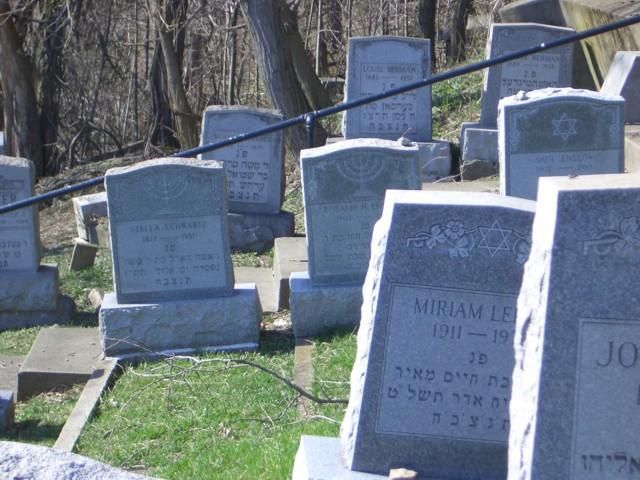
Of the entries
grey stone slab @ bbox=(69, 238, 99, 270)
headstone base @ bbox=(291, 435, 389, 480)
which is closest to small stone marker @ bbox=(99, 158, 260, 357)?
headstone base @ bbox=(291, 435, 389, 480)

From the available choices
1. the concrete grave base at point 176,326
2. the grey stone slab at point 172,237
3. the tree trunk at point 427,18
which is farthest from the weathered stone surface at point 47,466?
the tree trunk at point 427,18

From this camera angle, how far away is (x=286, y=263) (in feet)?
28.0

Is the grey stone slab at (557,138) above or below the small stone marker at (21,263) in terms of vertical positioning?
above

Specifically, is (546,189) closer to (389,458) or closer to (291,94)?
(389,458)

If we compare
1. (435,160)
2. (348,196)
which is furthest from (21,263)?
(435,160)

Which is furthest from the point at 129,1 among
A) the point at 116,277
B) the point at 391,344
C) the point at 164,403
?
the point at 391,344

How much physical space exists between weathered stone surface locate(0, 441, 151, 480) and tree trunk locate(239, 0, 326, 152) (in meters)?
9.72

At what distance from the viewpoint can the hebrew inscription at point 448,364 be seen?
388 centimetres

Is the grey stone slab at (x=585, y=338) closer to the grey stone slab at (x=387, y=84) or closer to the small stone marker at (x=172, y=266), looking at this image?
the small stone marker at (x=172, y=266)

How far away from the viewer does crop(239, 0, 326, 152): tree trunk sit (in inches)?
499

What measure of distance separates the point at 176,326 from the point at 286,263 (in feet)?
5.42

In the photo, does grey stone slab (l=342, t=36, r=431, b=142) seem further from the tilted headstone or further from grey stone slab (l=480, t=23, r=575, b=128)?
the tilted headstone

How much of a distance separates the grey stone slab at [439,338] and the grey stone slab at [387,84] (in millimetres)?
7257

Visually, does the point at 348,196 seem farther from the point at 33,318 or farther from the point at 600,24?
the point at 600,24
